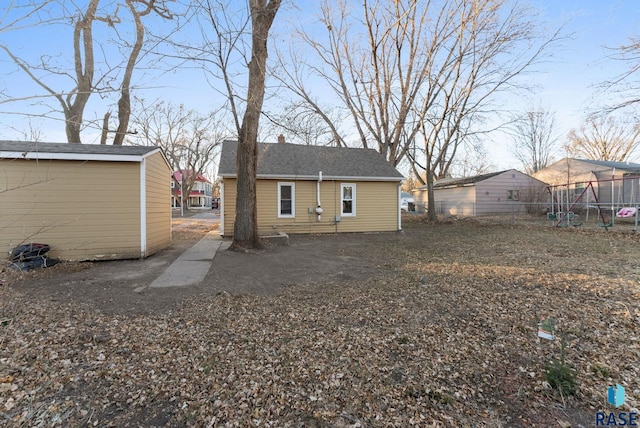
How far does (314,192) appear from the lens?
42.4ft

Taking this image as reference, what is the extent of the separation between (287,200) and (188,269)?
6.73 meters

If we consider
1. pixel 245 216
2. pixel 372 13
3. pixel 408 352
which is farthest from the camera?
pixel 372 13

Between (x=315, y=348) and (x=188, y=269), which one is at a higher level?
(x=188, y=269)

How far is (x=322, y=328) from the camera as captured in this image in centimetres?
354

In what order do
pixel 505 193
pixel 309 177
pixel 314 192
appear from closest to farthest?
pixel 309 177 → pixel 314 192 → pixel 505 193

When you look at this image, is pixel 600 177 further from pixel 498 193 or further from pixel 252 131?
pixel 252 131

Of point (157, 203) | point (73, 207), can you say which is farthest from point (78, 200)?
point (157, 203)

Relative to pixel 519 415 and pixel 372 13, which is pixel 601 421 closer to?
pixel 519 415

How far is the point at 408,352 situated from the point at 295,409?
4.36ft

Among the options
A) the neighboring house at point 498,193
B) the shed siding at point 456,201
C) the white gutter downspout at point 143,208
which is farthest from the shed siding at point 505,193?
the white gutter downspout at point 143,208

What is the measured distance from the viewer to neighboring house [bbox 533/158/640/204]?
19250mm

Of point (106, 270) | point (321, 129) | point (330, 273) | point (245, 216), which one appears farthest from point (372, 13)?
point (106, 270)

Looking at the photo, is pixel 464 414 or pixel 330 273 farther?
pixel 330 273

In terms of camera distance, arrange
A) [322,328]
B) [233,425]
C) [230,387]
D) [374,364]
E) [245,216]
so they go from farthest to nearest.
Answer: [245,216] < [322,328] < [374,364] < [230,387] < [233,425]
